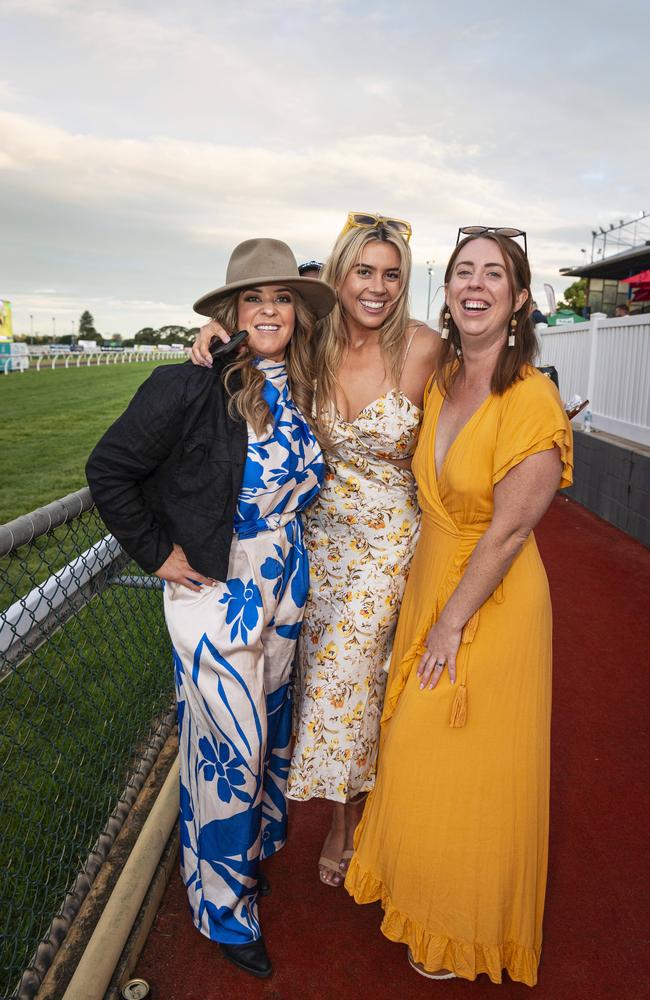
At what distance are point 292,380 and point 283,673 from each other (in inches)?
41.9

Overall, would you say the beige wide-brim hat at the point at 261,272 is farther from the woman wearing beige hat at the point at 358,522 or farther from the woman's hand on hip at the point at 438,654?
the woman's hand on hip at the point at 438,654

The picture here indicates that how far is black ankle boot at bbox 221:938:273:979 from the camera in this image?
2496 mm

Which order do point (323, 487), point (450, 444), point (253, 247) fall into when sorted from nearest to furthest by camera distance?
point (450, 444) → point (253, 247) → point (323, 487)

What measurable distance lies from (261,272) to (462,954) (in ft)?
7.63

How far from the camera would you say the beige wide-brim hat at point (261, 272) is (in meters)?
2.51

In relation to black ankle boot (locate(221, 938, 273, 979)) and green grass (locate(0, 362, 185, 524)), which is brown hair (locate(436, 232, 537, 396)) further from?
green grass (locate(0, 362, 185, 524))

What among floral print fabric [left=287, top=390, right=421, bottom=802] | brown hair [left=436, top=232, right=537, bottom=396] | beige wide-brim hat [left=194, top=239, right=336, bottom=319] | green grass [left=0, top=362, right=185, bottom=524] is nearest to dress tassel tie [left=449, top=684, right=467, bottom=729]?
floral print fabric [left=287, top=390, right=421, bottom=802]

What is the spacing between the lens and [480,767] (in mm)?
2318

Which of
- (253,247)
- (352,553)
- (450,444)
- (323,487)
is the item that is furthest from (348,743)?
(253,247)

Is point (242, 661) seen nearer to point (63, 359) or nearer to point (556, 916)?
point (556, 916)

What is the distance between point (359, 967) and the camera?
2521 millimetres

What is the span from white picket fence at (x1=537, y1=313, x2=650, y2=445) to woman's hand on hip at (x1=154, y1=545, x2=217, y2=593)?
267 inches

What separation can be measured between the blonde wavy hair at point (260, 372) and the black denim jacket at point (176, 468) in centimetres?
4

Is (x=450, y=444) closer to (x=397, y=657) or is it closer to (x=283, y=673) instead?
(x=397, y=657)
